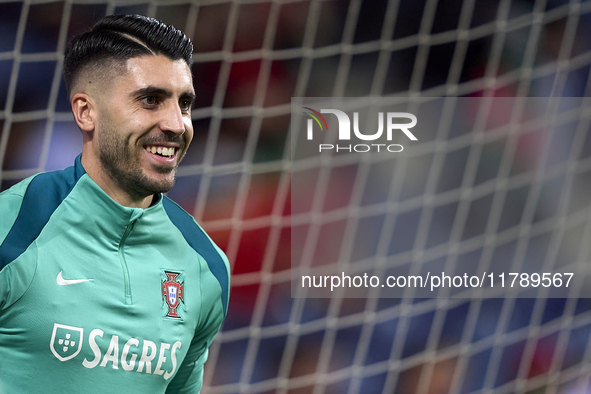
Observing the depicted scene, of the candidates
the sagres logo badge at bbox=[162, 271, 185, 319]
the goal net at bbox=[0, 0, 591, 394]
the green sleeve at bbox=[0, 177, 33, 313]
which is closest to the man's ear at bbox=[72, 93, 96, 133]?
the green sleeve at bbox=[0, 177, 33, 313]

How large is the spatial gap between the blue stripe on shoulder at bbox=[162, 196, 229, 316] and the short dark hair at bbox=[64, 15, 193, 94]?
0.23m

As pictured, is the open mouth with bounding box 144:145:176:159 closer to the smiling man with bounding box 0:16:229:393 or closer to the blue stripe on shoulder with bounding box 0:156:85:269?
the smiling man with bounding box 0:16:229:393

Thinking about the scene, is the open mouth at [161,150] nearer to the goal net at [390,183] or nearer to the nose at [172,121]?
the nose at [172,121]

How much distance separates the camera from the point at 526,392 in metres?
2.00

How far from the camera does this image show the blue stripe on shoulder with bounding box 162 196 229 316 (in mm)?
949

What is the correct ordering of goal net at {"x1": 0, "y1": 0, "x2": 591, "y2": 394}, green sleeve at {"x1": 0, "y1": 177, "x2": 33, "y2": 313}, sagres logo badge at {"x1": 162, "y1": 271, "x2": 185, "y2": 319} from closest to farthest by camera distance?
green sleeve at {"x1": 0, "y1": 177, "x2": 33, "y2": 313}, sagres logo badge at {"x1": 162, "y1": 271, "x2": 185, "y2": 319}, goal net at {"x1": 0, "y1": 0, "x2": 591, "y2": 394}

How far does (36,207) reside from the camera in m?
0.80

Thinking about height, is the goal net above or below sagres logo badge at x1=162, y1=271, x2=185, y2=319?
above

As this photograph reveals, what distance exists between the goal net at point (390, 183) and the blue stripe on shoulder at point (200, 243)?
83cm

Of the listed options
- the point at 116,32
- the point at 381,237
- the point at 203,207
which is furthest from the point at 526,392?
the point at 116,32

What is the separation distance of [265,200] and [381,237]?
37 cm

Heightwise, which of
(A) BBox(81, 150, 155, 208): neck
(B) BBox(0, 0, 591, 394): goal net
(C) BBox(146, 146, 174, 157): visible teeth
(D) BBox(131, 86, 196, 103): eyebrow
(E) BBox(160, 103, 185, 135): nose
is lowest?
(A) BBox(81, 150, 155, 208): neck

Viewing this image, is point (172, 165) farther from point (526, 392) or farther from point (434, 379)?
point (526, 392)

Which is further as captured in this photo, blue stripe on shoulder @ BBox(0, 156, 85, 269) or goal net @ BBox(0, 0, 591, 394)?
goal net @ BBox(0, 0, 591, 394)
